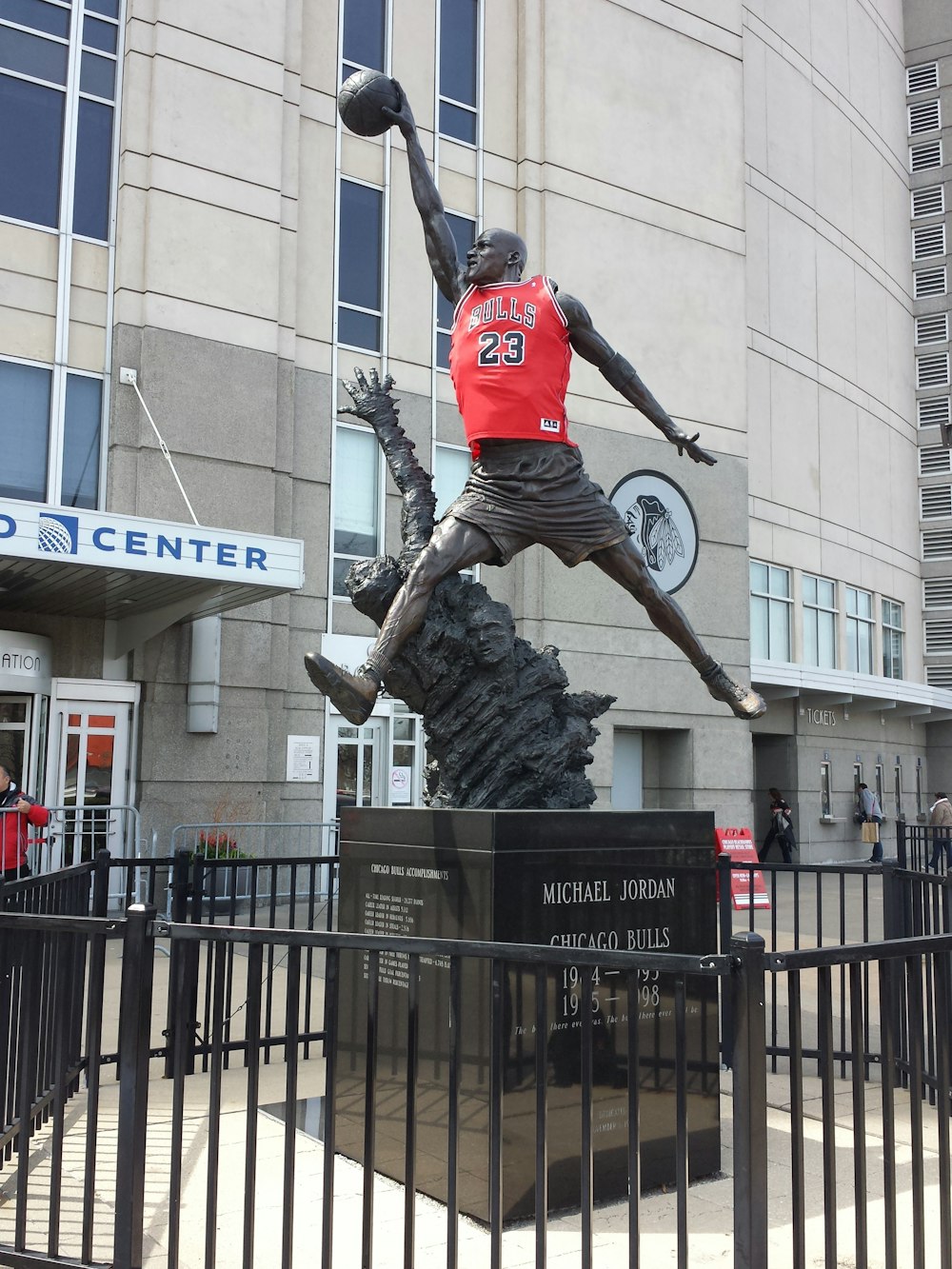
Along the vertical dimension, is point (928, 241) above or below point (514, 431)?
above

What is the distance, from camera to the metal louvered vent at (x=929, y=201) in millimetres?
36281

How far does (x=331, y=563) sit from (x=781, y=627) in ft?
45.2

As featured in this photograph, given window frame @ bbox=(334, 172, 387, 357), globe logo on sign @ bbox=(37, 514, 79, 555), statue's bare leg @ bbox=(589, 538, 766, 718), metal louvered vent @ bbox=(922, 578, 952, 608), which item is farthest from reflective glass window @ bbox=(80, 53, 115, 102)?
metal louvered vent @ bbox=(922, 578, 952, 608)

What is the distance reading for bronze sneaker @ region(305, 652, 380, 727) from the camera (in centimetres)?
513

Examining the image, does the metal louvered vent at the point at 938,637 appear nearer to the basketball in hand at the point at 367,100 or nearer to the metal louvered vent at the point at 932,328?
the metal louvered vent at the point at 932,328

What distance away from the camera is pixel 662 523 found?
22.5m

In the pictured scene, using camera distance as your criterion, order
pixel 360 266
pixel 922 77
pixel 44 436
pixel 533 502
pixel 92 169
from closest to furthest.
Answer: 1. pixel 533 502
2. pixel 44 436
3. pixel 92 169
4. pixel 360 266
5. pixel 922 77

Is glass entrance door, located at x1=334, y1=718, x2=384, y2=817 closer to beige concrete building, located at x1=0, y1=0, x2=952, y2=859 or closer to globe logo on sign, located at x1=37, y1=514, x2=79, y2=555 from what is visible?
beige concrete building, located at x1=0, y1=0, x2=952, y2=859

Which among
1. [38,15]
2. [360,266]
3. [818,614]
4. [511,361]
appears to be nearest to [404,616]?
[511,361]

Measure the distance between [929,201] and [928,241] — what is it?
1407mm

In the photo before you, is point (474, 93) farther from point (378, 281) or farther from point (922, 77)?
point (922, 77)

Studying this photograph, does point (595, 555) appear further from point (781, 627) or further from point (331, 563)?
point (781, 627)

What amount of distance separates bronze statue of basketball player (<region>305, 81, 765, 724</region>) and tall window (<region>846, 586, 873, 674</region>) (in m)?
25.8

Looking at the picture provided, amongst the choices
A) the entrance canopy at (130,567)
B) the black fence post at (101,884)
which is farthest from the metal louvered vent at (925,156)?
the black fence post at (101,884)
